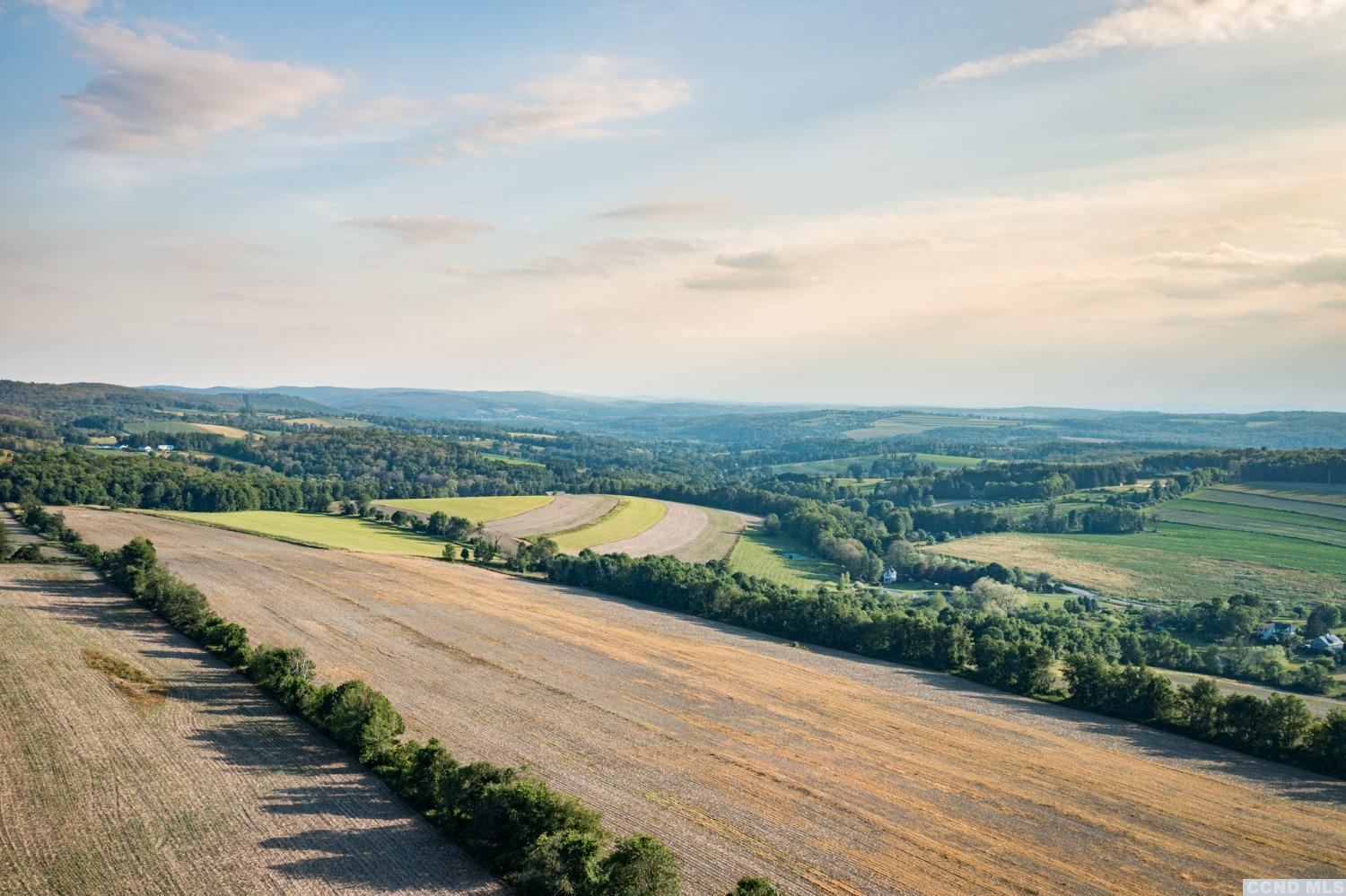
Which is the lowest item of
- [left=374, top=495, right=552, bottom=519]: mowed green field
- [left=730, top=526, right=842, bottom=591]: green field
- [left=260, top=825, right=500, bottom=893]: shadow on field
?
[left=730, top=526, right=842, bottom=591]: green field

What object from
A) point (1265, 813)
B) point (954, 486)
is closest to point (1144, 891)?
point (1265, 813)

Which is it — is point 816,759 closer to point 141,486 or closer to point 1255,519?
point 1255,519

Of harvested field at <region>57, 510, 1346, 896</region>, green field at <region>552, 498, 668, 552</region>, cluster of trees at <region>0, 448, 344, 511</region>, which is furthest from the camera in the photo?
green field at <region>552, 498, 668, 552</region>

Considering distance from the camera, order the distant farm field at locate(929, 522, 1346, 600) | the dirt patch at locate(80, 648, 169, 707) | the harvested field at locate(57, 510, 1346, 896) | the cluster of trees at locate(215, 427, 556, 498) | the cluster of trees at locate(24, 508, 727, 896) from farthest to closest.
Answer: the cluster of trees at locate(215, 427, 556, 498) < the distant farm field at locate(929, 522, 1346, 600) < the dirt patch at locate(80, 648, 169, 707) < the harvested field at locate(57, 510, 1346, 896) < the cluster of trees at locate(24, 508, 727, 896)

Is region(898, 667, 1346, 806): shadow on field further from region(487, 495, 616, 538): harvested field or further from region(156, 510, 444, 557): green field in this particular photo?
region(487, 495, 616, 538): harvested field


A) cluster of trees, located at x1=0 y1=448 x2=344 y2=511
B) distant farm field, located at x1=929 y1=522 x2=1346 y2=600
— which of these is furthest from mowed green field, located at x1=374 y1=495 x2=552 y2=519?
distant farm field, located at x1=929 y1=522 x2=1346 y2=600
